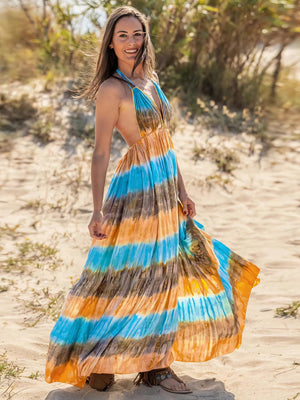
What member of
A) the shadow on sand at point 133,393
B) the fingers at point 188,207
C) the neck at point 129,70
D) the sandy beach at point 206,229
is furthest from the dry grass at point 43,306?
the neck at point 129,70

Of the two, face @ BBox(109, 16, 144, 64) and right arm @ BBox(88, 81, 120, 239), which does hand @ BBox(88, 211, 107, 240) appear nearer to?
right arm @ BBox(88, 81, 120, 239)

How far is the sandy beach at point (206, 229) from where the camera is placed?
111 inches

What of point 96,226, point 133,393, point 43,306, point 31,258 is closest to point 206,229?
point 31,258

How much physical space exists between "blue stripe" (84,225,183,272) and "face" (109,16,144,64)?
775mm

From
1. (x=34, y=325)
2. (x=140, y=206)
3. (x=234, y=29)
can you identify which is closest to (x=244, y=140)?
(x=234, y=29)

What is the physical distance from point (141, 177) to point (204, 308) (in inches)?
25.1

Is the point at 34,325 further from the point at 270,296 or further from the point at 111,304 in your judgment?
the point at 270,296

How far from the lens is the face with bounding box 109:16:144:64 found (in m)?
2.55

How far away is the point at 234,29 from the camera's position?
7613 millimetres

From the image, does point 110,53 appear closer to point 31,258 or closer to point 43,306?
point 43,306

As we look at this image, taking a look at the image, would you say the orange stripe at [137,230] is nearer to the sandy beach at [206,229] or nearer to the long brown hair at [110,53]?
the long brown hair at [110,53]

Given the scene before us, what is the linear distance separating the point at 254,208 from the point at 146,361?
3.19 metres

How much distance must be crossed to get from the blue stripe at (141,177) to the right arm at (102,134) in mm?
93

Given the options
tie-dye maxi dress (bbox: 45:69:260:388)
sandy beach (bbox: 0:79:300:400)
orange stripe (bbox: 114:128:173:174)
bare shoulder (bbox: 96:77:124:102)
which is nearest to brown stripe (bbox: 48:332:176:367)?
tie-dye maxi dress (bbox: 45:69:260:388)
